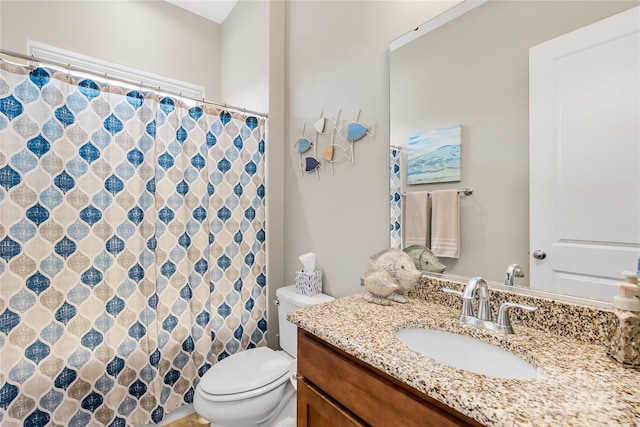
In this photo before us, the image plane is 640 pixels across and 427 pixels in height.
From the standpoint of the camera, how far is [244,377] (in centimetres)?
136

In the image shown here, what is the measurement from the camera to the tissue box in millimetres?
1637

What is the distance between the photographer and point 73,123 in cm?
138

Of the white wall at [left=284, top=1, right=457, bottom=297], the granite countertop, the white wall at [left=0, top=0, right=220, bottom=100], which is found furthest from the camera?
the white wall at [left=0, top=0, right=220, bottom=100]

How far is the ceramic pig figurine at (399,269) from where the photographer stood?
111 cm

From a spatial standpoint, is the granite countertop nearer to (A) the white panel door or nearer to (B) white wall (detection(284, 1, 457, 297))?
(A) the white panel door

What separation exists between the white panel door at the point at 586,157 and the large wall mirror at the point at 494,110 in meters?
0.01

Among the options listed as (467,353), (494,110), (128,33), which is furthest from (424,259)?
(128,33)

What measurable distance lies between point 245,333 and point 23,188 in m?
1.34

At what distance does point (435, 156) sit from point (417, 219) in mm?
264

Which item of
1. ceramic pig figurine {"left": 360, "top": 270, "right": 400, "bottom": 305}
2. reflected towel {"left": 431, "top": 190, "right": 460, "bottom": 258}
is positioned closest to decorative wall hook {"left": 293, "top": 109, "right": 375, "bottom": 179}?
reflected towel {"left": 431, "top": 190, "right": 460, "bottom": 258}

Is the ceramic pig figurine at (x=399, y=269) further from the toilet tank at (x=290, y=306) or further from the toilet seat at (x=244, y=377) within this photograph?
the toilet seat at (x=244, y=377)

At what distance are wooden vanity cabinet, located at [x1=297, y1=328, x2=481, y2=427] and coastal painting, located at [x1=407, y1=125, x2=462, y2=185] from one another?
750 millimetres

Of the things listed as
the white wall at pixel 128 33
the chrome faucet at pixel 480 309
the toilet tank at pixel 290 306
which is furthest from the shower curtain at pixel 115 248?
the chrome faucet at pixel 480 309

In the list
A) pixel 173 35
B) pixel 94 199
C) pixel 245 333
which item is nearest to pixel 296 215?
pixel 245 333
